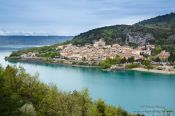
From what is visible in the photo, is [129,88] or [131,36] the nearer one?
[129,88]

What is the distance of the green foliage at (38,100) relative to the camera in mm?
8964

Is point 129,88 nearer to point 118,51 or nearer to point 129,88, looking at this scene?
point 129,88

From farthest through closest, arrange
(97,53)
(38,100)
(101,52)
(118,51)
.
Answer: (101,52), (97,53), (118,51), (38,100)

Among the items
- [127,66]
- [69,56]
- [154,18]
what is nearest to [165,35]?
[69,56]

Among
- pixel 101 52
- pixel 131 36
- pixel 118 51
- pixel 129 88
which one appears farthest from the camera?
pixel 131 36

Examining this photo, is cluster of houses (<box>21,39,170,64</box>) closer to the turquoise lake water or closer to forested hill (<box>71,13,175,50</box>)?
forested hill (<box>71,13,175,50</box>)

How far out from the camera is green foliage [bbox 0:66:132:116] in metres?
8.96

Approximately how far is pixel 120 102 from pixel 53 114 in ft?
36.5

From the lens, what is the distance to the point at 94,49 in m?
57.3

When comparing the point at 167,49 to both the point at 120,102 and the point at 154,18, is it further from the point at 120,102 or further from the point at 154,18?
the point at 154,18

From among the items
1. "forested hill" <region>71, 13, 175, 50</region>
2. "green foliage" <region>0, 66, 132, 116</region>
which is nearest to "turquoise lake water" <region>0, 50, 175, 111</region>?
"green foliage" <region>0, 66, 132, 116</region>

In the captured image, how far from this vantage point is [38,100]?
1064 centimetres

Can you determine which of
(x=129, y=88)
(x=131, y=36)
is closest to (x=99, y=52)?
(x=131, y=36)

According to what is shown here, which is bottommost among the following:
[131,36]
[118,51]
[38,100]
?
[118,51]
